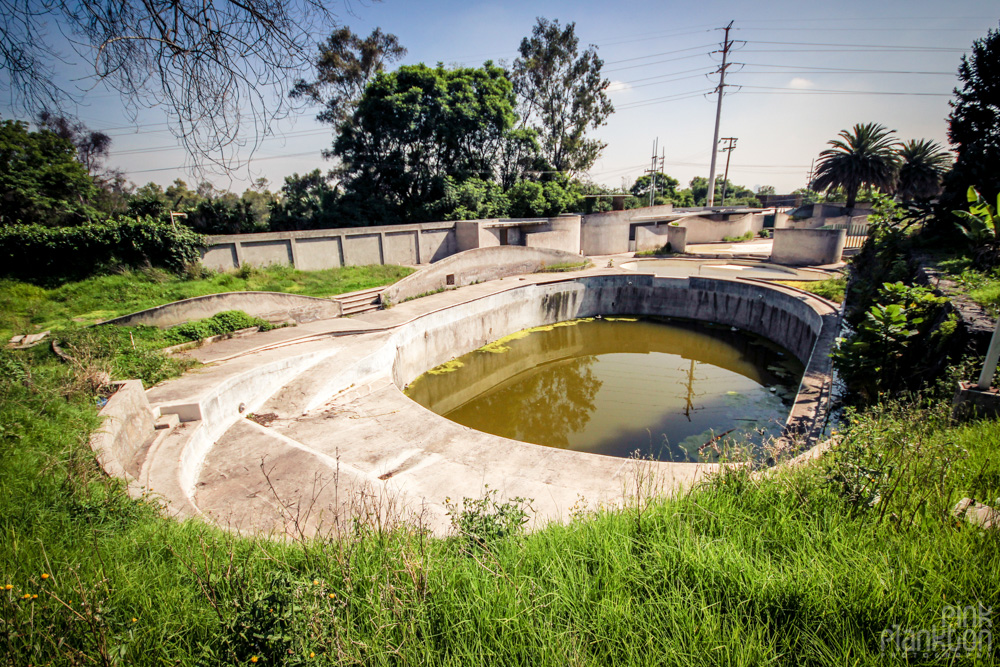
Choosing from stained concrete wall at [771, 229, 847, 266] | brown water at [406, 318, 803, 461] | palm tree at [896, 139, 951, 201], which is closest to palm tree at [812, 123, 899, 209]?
palm tree at [896, 139, 951, 201]

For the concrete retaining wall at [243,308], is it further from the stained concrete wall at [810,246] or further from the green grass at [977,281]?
the stained concrete wall at [810,246]

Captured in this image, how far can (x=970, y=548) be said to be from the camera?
2.24 meters

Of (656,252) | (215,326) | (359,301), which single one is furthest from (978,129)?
(215,326)

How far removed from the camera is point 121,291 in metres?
11.4

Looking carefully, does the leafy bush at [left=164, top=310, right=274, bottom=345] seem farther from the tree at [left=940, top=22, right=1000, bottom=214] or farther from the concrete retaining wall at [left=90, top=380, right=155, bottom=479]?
the tree at [left=940, top=22, right=1000, bottom=214]

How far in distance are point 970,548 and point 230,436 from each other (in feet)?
26.5

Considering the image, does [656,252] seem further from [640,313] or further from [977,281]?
[977,281]

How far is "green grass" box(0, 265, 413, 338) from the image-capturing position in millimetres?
10070

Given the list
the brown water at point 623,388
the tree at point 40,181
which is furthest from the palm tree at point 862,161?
the tree at point 40,181

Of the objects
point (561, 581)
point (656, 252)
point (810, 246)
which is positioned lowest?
point (656, 252)

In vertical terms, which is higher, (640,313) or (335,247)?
(335,247)

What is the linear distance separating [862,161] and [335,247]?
2780 centimetres

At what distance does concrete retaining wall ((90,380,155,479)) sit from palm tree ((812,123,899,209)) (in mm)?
32005

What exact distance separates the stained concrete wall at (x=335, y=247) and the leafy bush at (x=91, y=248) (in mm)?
749
